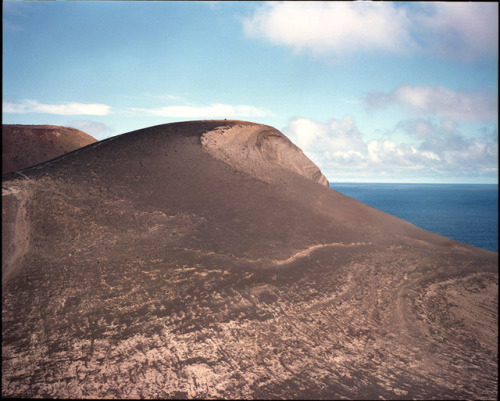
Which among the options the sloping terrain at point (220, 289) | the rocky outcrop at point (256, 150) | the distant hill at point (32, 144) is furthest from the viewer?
the distant hill at point (32, 144)

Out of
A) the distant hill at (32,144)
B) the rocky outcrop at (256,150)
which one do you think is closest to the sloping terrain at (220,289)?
the rocky outcrop at (256,150)

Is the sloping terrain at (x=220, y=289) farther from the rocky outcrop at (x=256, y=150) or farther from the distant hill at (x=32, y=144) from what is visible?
the distant hill at (x=32, y=144)

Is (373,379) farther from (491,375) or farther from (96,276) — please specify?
(96,276)

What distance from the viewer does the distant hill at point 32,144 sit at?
27438 mm

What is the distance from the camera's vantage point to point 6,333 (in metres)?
6.30

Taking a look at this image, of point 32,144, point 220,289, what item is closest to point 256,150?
point 220,289

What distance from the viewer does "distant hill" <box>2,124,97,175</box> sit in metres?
27.4

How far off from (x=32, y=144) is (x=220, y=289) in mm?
27083

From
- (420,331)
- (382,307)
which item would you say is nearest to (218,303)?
(382,307)

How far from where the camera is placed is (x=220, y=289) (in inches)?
313

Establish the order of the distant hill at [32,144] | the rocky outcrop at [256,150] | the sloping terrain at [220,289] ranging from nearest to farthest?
the sloping terrain at [220,289]
the rocky outcrop at [256,150]
the distant hill at [32,144]

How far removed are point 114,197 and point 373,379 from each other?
27.9 feet

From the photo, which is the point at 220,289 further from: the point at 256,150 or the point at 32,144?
the point at 32,144

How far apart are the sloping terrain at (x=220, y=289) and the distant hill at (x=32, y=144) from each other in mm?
17258
